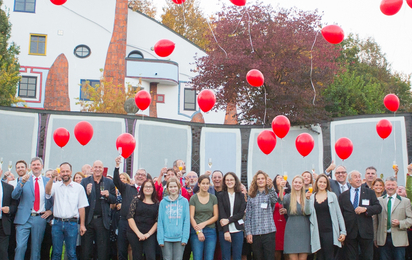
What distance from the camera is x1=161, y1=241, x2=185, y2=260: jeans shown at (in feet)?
23.6

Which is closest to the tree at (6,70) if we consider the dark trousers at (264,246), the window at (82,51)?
the window at (82,51)

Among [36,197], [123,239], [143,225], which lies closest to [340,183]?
[143,225]

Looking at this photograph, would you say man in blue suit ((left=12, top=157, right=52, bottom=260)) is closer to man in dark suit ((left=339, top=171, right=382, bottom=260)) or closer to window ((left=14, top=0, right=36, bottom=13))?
man in dark suit ((left=339, top=171, right=382, bottom=260))

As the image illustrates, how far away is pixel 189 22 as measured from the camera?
3488cm

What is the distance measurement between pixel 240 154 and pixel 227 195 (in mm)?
9482

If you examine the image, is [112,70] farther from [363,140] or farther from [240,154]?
[363,140]

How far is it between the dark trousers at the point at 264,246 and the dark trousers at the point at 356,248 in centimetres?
133

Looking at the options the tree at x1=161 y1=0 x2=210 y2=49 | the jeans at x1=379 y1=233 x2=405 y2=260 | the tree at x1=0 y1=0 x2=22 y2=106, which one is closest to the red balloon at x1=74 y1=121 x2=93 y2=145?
the jeans at x1=379 y1=233 x2=405 y2=260

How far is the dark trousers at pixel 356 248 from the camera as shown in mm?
7801

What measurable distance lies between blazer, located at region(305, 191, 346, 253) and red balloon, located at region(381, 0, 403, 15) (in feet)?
15.9

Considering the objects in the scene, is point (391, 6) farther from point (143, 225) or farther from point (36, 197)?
point (36, 197)

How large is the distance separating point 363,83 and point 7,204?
2030 cm

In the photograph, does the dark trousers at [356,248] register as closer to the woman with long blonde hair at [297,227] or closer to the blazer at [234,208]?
the woman with long blonde hair at [297,227]

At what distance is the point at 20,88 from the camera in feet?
85.3
